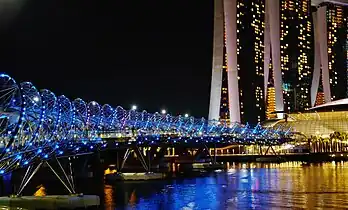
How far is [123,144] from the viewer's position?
5738 centimetres

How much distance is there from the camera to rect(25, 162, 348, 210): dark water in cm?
3584

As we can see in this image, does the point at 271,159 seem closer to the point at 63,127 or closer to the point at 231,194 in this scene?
the point at 231,194

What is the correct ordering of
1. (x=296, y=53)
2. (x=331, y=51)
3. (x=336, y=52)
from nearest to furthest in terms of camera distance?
1. (x=296, y=53)
2. (x=331, y=51)
3. (x=336, y=52)

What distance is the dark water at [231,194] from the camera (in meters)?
35.8

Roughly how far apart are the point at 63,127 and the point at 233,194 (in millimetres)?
12957

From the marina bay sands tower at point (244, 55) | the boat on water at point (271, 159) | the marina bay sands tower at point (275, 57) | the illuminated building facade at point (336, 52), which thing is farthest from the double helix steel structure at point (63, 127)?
the illuminated building facade at point (336, 52)

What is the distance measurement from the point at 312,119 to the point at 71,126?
9545cm

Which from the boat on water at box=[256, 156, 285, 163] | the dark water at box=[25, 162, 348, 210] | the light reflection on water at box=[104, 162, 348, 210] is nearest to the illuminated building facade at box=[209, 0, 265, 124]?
the boat on water at box=[256, 156, 285, 163]

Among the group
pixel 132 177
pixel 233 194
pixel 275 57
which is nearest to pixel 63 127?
pixel 233 194

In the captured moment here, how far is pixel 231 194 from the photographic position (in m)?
42.9

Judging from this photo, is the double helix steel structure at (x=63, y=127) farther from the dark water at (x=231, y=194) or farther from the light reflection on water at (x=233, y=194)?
the light reflection on water at (x=233, y=194)

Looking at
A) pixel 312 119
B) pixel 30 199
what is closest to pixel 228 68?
pixel 312 119

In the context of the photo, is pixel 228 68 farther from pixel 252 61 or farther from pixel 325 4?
pixel 325 4

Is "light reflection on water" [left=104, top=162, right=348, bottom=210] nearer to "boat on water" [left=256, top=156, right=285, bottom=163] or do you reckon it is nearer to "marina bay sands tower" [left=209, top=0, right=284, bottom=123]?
"boat on water" [left=256, top=156, right=285, bottom=163]
